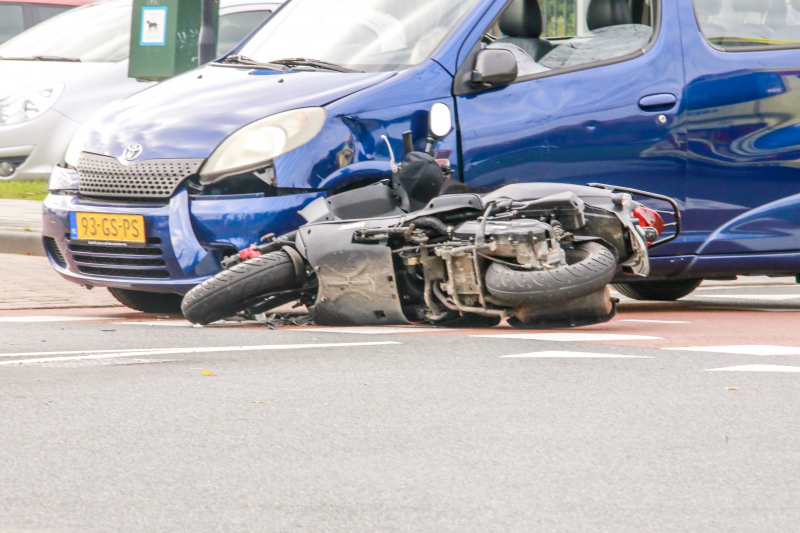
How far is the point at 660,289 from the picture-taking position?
27.5 ft

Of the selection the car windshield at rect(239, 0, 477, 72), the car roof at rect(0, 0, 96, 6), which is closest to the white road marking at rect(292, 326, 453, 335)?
the car windshield at rect(239, 0, 477, 72)

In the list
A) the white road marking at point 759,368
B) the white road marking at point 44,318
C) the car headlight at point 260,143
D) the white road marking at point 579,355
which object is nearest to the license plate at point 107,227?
the car headlight at point 260,143

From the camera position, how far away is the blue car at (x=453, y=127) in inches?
238

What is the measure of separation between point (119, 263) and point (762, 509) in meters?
4.06

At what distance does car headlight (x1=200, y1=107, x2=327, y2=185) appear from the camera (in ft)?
19.7

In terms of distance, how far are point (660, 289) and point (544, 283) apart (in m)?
2.95

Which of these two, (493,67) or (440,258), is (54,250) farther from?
(493,67)

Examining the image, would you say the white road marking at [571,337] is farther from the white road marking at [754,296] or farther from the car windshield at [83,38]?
the car windshield at [83,38]

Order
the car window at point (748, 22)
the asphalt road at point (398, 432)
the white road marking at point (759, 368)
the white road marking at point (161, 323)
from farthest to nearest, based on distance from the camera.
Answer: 1. the car window at point (748, 22)
2. the white road marking at point (161, 323)
3. the white road marking at point (759, 368)
4. the asphalt road at point (398, 432)

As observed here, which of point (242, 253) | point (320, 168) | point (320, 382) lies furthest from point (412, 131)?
point (320, 382)

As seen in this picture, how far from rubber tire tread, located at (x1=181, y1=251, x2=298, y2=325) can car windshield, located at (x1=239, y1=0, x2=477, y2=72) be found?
1.19 meters

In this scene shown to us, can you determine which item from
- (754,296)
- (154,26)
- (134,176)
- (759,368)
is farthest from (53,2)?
(759,368)

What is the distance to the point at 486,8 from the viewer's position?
6.66 m

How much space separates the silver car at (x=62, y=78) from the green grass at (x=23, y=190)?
0.08m
